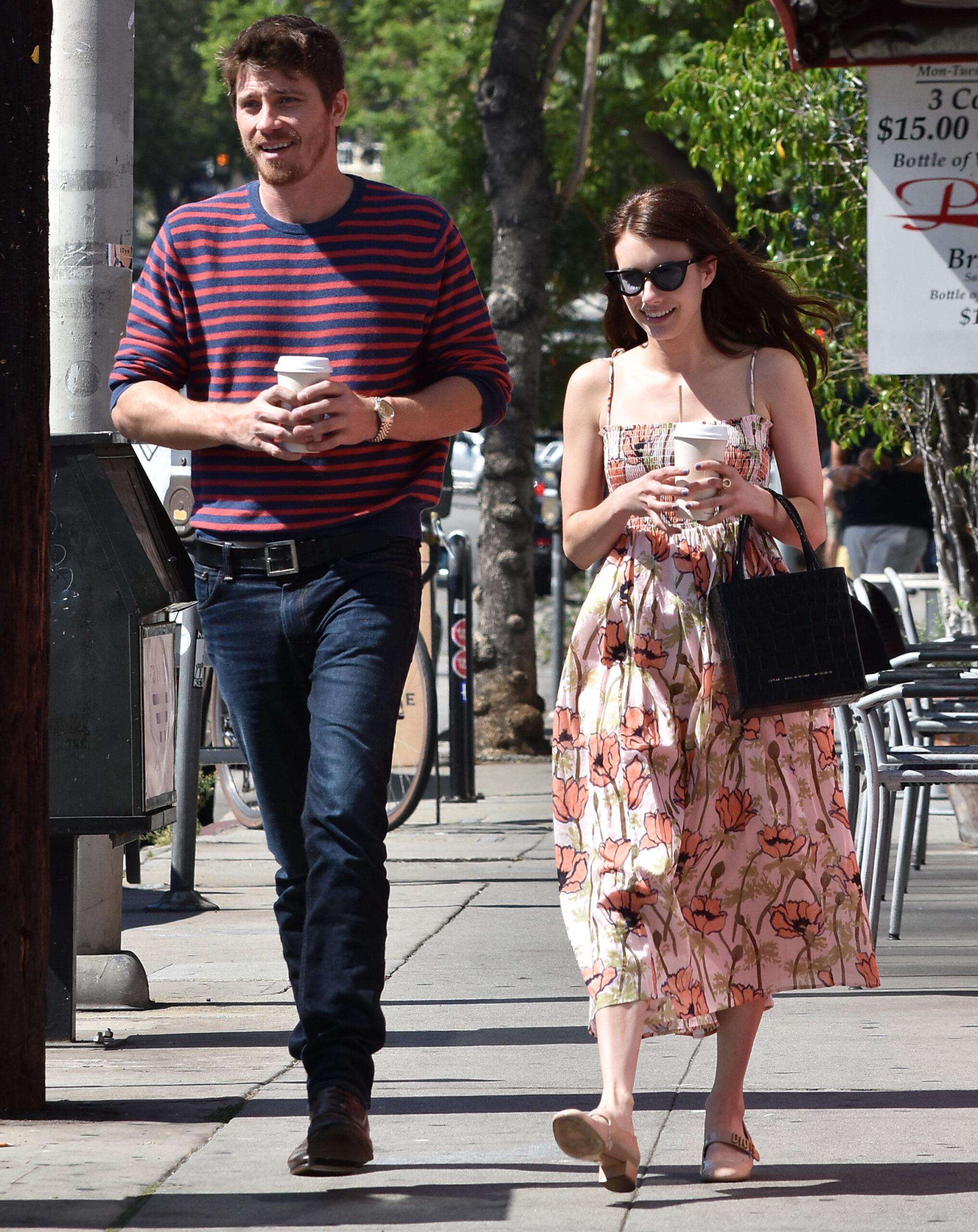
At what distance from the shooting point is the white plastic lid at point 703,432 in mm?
3836

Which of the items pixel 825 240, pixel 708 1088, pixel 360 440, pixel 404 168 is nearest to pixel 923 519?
pixel 825 240

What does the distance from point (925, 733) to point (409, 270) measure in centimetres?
310

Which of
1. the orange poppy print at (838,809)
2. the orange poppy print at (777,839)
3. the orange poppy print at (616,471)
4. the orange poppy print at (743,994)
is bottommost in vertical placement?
the orange poppy print at (743,994)

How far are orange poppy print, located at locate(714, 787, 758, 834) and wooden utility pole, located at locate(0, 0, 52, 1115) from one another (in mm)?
1359

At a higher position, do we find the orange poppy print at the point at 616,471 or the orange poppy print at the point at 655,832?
the orange poppy print at the point at 616,471

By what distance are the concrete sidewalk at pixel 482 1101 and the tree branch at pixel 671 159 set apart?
41.2ft

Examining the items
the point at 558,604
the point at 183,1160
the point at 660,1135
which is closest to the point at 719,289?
the point at 660,1135

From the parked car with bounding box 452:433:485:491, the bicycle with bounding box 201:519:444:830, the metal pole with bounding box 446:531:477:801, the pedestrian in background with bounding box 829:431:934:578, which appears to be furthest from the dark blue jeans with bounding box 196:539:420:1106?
the parked car with bounding box 452:433:485:491

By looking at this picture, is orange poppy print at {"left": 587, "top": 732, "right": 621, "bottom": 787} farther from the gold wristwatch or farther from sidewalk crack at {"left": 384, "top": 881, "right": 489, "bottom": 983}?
sidewalk crack at {"left": 384, "top": 881, "right": 489, "bottom": 983}

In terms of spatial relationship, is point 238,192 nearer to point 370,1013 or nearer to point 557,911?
point 370,1013

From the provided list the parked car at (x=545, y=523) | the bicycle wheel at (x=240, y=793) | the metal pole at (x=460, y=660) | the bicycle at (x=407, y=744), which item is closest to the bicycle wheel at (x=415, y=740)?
the bicycle at (x=407, y=744)

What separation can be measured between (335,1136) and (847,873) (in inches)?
43.1

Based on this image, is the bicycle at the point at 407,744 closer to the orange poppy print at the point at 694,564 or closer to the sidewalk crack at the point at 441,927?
the sidewalk crack at the point at 441,927

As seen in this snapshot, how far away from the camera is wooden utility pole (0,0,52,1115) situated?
166 inches
